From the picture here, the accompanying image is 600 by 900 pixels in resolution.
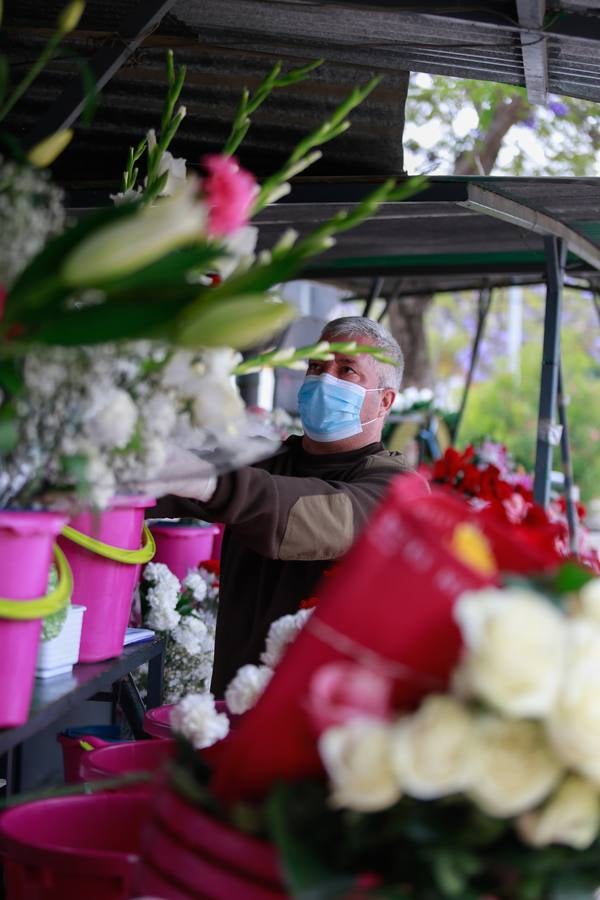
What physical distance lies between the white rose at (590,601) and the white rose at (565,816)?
0.16 metres

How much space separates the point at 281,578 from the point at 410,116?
7.50m

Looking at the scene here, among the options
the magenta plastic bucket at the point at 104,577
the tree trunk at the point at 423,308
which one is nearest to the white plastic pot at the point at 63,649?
the magenta plastic bucket at the point at 104,577

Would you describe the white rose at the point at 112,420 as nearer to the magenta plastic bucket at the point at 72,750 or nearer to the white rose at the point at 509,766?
the white rose at the point at 509,766

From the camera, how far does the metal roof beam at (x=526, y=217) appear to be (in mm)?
3654

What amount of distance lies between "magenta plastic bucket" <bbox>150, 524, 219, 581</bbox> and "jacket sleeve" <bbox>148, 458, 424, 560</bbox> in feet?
3.50

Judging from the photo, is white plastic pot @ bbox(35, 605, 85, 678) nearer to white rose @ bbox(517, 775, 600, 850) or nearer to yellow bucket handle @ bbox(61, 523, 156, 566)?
yellow bucket handle @ bbox(61, 523, 156, 566)

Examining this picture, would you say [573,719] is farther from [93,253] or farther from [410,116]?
[410,116]

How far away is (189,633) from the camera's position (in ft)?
10.4

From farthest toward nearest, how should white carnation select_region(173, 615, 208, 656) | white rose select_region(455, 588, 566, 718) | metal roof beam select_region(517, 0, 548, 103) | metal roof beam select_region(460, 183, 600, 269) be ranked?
metal roof beam select_region(460, 183, 600, 269), white carnation select_region(173, 615, 208, 656), metal roof beam select_region(517, 0, 548, 103), white rose select_region(455, 588, 566, 718)

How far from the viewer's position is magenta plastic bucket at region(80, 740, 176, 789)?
189 cm

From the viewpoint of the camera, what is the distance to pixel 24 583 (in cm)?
154

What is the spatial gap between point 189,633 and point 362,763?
2.16m

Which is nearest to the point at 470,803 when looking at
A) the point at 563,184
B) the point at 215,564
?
the point at 215,564

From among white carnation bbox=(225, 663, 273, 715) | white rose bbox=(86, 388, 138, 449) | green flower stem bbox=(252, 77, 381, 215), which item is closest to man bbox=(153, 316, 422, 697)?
green flower stem bbox=(252, 77, 381, 215)
